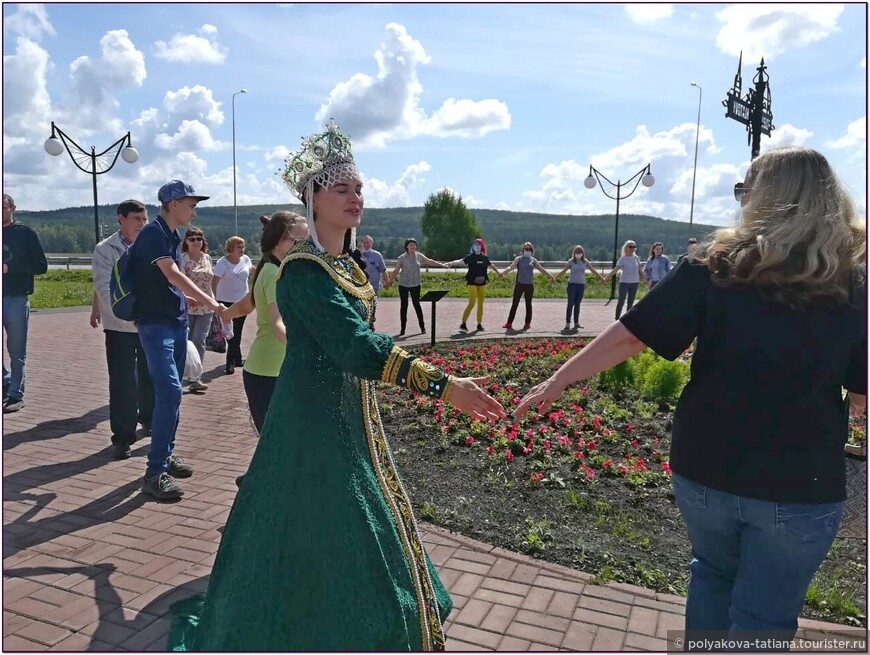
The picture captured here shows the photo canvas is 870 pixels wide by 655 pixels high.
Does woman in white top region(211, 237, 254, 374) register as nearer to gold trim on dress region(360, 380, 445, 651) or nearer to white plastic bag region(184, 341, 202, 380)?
white plastic bag region(184, 341, 202, 380)

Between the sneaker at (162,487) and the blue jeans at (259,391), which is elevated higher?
the blue jeans at (259,391)

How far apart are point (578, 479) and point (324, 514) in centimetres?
312

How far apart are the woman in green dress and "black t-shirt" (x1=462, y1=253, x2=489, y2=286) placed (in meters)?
11.1

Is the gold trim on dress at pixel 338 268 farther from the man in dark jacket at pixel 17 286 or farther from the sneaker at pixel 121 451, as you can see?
the man in dark jacket at pixel 17 286

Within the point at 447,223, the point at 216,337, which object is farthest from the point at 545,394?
the point at 447,223

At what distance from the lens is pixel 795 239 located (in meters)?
2.14

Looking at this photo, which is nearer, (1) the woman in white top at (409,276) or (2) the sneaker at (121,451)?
(2) the sneaker at (121,451)

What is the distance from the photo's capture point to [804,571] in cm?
223

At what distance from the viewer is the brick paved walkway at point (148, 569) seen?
10.6 ft

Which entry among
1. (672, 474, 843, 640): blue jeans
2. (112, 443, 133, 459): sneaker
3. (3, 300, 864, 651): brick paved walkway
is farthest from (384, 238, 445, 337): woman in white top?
(672, 474, 843, 640): blue jeans

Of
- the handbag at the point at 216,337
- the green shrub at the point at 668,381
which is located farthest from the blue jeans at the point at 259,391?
the handbag at the point at 216,337

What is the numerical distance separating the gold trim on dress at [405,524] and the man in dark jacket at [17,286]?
5915 millimetres

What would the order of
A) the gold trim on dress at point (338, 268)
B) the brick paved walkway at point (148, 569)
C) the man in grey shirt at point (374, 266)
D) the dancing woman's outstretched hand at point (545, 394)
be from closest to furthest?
the dancing woman's outstretched hand at point (545, 394) → the gold trim on dress at point (338, 268) → the brick paved walkway at point (148, 569) → the man in grey shirt at point (374, 266)

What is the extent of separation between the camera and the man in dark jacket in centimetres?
729
